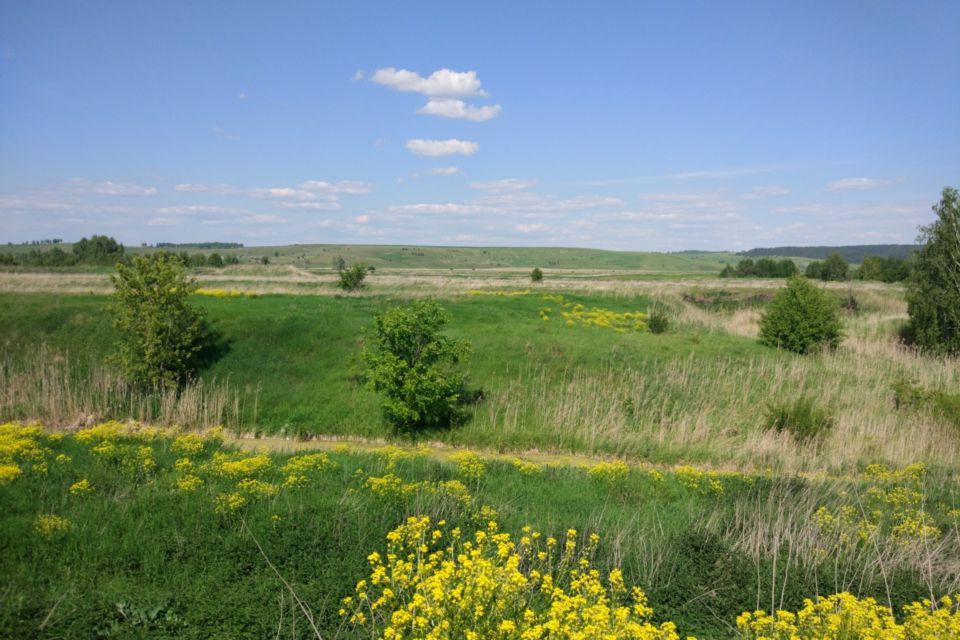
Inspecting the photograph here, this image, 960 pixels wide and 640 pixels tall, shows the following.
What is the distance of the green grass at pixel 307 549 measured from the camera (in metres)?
6.02

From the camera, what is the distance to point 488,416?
54.3ft

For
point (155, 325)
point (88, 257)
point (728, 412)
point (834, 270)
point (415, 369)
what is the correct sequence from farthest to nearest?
1. point (834, 270)
2. point (88, 257)
3. point (155, 325)
4. point (728, 412)
5. point (415, 369)

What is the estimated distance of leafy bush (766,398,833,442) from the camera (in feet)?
46.4

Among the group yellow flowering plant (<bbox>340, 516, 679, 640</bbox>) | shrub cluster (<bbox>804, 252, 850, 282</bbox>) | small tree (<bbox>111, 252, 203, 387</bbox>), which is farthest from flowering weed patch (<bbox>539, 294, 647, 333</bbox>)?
shrub cluster (<bbox>804, 252, 850, 282</bbox>)

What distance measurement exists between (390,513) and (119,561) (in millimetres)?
3272

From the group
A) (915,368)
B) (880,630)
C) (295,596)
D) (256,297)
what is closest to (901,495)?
(880,630)

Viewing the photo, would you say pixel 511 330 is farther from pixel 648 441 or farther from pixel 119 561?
pixel 119 561

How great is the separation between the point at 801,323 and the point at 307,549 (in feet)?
74.1

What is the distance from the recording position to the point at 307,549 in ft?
23.9

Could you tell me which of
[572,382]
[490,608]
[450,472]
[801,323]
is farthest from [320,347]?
[801,323]

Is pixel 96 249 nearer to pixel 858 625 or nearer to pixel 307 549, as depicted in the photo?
pixel 307 549

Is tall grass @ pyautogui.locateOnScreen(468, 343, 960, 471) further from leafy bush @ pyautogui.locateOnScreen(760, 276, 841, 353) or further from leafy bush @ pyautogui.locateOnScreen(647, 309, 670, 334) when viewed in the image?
leafy bush @ pyautogui.locateOnScreen(647, 309, 670, 334)

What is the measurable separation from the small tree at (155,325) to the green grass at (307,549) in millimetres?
8285

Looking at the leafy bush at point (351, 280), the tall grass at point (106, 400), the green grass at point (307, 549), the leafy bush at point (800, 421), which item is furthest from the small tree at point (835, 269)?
the tall grass at point (106, 400)
